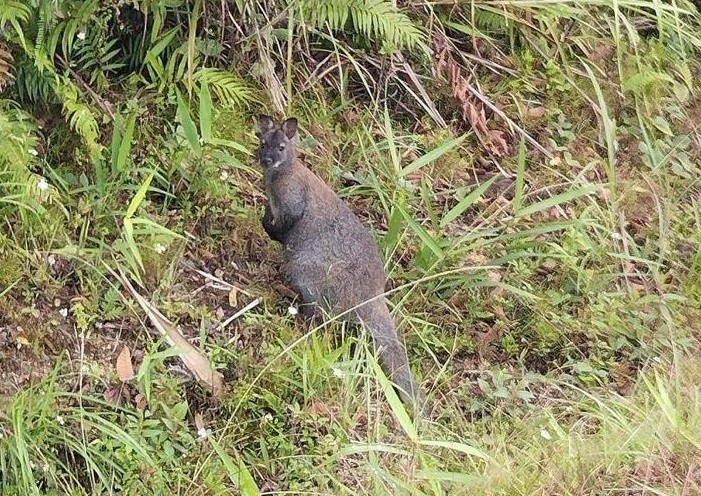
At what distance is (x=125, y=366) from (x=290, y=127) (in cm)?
124

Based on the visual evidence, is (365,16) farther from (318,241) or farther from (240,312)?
(240,312)

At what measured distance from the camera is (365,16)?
4.42m

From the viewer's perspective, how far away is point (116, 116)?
4.16 metres

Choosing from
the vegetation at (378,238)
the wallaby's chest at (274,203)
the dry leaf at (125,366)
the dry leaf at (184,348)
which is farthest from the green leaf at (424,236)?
the dry leaf at (125,366)

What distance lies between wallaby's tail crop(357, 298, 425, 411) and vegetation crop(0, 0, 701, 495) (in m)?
0.09

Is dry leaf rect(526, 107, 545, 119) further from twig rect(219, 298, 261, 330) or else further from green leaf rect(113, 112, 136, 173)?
green leaf rect(113, 112, 136, 173)

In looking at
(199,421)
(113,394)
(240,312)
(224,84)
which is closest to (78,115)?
(224,84)

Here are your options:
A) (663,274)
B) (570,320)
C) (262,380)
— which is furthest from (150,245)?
(663,274)

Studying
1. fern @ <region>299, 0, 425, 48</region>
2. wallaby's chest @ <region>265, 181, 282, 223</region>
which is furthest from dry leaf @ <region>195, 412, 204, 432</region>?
fern @ <region>299, 0, 425, 48</region>

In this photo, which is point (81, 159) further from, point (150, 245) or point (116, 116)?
point (150, 245)

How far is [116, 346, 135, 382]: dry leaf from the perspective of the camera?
3.57m

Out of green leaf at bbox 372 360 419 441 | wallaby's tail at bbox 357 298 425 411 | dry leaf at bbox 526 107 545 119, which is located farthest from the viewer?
dry leaf at bbox 526 107 545 119

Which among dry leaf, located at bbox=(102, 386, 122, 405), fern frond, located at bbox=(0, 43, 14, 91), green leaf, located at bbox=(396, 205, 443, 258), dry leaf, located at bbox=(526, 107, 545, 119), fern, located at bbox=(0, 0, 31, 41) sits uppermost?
fern, located at bbox=(0, 0, 31, 41)

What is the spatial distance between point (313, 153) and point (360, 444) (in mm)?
1678
